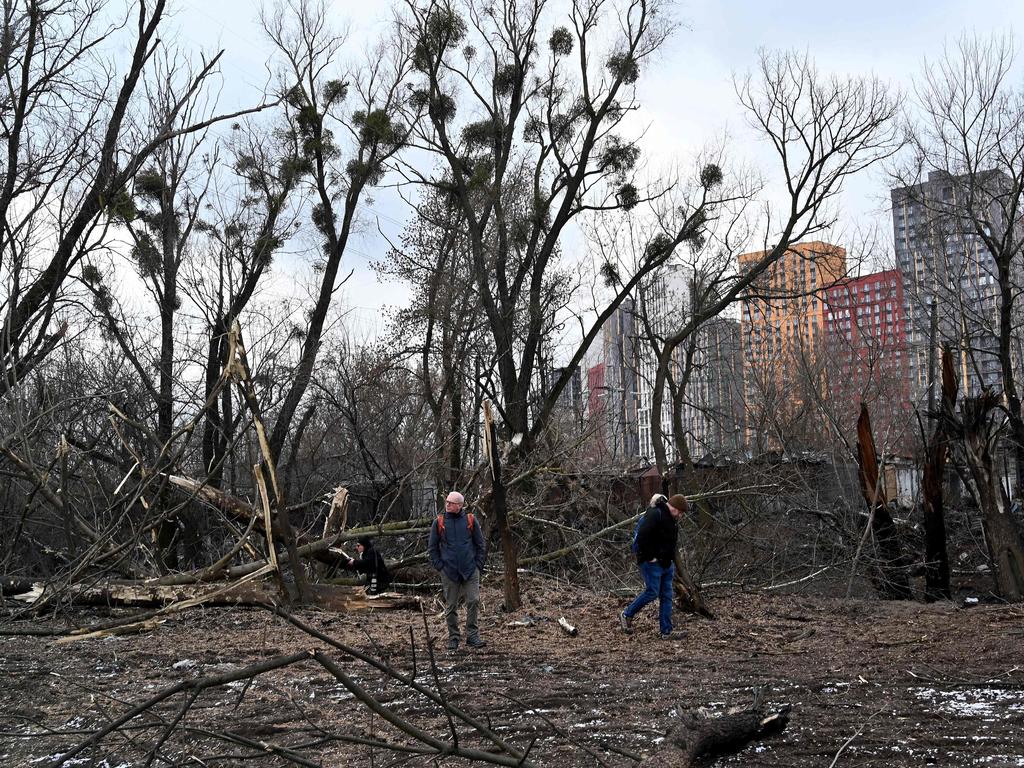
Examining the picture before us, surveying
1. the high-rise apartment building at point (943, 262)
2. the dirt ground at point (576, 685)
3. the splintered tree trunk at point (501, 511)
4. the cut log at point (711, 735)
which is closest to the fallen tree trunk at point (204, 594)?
the dirt ground at point (576, 685)

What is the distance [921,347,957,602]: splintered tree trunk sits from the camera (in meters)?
12.8

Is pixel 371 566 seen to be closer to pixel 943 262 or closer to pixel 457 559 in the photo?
pixel 457 559

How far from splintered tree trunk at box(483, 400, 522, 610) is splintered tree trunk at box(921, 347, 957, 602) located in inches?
239

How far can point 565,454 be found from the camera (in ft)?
42.8

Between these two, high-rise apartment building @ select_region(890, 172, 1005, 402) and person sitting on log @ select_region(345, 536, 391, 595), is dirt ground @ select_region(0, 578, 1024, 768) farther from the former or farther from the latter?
high-rise apartment building @ select_region(890, 172, 1005, 402)

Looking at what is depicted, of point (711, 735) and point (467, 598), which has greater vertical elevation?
point (467, 598)

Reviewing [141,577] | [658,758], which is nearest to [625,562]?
[141,577]

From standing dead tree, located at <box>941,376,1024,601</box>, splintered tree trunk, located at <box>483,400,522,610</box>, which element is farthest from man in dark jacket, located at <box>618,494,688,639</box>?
standing dead tree, located at <box>941,376,1024,601</box>

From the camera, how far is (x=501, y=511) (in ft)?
34.1

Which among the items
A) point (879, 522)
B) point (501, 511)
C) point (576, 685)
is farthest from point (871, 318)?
point (576, 685)

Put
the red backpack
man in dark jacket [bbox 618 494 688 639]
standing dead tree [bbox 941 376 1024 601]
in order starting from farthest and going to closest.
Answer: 1. standing dead tree [bbox 941 376 1024 601]
2. man in dark jacket [bbox 618 494 688 639]
3. the red backpack

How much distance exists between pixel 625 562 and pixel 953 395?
4961mm

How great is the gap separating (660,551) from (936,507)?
5961mm

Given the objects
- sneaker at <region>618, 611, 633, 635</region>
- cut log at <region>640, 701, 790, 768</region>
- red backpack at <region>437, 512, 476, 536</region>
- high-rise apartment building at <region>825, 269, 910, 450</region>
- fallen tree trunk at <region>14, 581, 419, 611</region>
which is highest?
high-rise apartment building at <region>825, 269, 910, 450</region>
